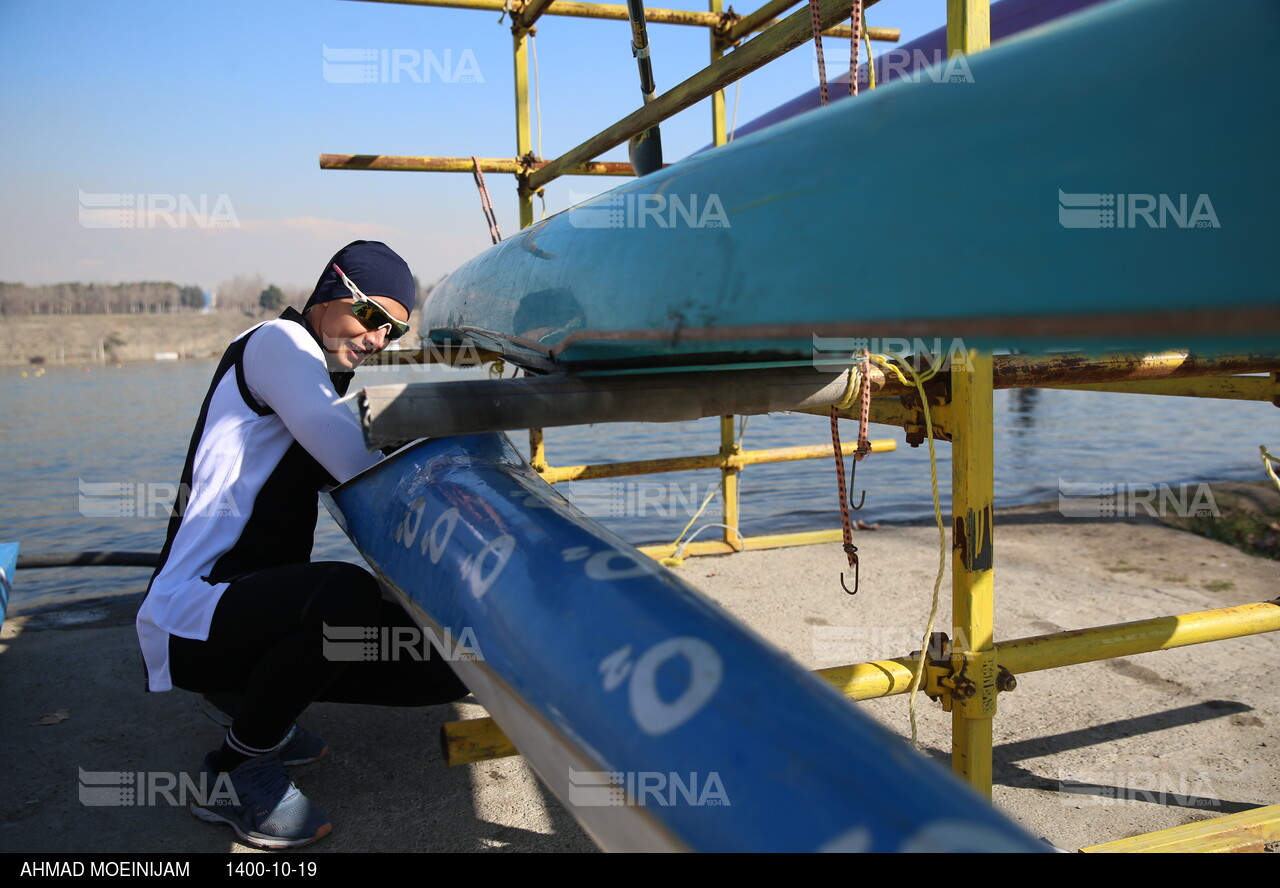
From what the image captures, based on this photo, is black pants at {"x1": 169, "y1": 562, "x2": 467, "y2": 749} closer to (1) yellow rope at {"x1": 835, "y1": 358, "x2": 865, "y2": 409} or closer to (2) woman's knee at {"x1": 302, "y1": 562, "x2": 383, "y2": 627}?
(2) woman's knee at {"x1": 302, "y1": 562, "x2": 383, "y2": 627}

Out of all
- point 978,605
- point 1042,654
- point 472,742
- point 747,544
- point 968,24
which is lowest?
point 747,544

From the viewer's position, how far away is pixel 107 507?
29.1 ft

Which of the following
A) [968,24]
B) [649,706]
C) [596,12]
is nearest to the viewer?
[649,706]

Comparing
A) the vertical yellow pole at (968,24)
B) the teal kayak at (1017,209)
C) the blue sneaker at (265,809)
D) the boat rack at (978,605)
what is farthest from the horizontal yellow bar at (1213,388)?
the blue sneaker at (265,809)

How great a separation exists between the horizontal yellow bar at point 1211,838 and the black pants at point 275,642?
1.77 metres

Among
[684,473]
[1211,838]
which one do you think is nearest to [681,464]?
[1211,838]

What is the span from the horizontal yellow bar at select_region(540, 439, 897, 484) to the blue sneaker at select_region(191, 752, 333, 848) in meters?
2.41

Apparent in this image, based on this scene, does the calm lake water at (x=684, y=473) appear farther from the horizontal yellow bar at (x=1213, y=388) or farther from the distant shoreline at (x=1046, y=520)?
the horizontal yellow bar at (x=1213, y=388)

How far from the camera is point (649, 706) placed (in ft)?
3.52

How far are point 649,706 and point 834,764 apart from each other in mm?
254

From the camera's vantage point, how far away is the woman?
1.92 metres

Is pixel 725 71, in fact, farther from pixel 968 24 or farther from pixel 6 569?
pixel 6 569
